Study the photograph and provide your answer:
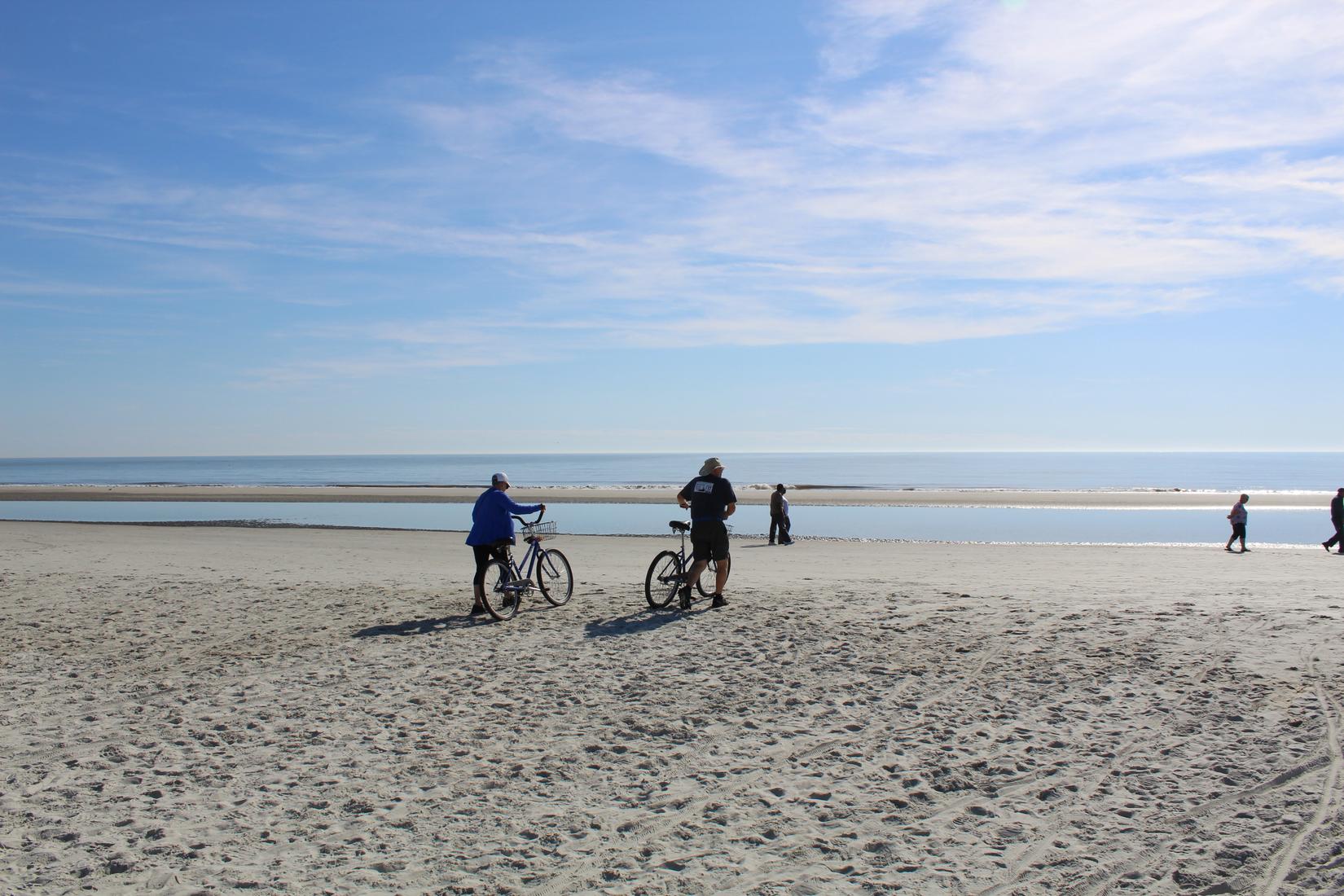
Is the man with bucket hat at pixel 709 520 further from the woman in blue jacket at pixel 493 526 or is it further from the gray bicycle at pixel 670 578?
the woman in blue jacket at pixel 493 526

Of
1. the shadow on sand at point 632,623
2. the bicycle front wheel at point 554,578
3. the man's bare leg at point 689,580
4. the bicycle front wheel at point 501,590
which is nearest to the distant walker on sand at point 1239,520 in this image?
the man's bare leg at point 689,580

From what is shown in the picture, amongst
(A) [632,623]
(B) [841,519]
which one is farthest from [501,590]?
(B) [841,519]

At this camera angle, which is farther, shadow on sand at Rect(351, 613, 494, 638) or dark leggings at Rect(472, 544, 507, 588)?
dark leggings at Rect(472, 544, 507, 588)

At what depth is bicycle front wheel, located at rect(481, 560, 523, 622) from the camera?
1180 cm

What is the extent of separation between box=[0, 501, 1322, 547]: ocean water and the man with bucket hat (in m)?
15.5

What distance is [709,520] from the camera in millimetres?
12219

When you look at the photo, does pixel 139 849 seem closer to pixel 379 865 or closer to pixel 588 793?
pixel 379 865

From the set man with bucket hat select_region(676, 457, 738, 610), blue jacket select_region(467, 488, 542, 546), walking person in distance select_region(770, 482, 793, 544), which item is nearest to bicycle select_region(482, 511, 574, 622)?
blue jacket select_region(467, 488, 542, 546)

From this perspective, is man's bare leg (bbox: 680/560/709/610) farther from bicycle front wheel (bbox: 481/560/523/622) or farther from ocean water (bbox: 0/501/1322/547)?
ocean water (bbox: 0/501/1322/547)

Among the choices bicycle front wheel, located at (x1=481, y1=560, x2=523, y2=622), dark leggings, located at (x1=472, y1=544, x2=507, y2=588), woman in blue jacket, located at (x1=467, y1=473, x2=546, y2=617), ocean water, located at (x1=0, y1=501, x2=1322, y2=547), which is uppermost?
woman in blue jacket, located at (x1=467, y1=473, x2=546, y2=617)

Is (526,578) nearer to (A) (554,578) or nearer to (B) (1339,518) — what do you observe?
(A) (554,578)

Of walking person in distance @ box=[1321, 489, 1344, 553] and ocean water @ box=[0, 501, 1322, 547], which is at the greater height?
walking person in distance @ box=[1321, 489, 1344, 553]

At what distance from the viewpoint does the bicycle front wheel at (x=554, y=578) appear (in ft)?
41.3

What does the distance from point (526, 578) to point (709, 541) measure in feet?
8.07
